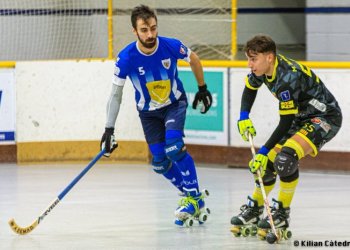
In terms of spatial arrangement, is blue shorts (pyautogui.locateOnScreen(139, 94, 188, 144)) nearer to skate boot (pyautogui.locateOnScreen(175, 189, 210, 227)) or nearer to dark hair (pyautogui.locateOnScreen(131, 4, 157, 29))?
skate boot (pyautogui.locateOnScreen(175, 189, 210, 227))

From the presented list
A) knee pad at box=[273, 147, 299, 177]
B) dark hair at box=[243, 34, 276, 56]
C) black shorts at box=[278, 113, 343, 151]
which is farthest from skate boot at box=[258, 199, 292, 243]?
dark hair at box=[243, 34, 276, 56]

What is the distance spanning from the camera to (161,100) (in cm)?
917

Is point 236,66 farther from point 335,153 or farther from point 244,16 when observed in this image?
point 244,16

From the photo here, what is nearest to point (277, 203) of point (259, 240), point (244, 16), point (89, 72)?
point (259, 240)

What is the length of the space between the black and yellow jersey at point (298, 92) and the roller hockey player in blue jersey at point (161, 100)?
99 cm

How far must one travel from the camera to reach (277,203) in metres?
8.39

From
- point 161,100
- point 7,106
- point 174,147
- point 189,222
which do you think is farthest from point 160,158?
point 7,106

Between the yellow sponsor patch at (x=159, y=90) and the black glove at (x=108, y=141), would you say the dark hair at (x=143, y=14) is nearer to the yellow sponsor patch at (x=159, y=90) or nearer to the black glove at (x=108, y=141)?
the yellow sponsor patch at (x=159, y=90)

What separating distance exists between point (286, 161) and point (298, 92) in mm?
516

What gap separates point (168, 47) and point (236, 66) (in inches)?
143

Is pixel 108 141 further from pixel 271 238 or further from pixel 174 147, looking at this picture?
pixel 271 238

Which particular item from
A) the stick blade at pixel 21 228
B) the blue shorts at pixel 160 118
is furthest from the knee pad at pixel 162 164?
the stick blade at pixel 21 228

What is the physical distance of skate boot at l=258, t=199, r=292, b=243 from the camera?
27.2 feet

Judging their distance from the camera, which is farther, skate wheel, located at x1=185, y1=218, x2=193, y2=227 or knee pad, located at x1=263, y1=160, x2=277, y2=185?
skate wheel, located at x1=185, y1=218, x2=193, y2=227
